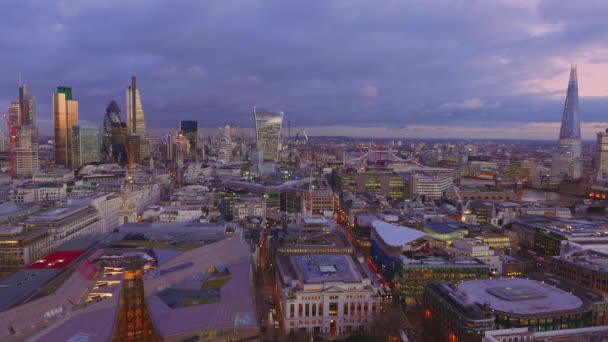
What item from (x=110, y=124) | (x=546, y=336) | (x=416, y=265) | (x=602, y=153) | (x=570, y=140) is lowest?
(x=416, y=265)

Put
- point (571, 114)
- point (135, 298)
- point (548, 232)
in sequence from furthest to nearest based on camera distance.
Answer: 1. point (571, 114)
2. point (548, 232)
3. point (135, 298)

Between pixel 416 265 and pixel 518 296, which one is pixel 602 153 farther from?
pixel 518 296

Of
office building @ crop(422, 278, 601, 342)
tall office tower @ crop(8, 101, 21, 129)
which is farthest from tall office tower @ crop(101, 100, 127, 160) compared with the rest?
office building @ crop(422, 278, 601, 342)

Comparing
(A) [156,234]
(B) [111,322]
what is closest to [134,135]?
(A) [156,234]

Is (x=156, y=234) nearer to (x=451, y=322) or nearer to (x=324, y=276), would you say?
(x=324, y=276)

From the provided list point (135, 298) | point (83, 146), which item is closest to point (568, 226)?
point (135, 298)

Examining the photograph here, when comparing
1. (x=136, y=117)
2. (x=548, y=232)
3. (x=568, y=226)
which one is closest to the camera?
(x=548, y=232)
